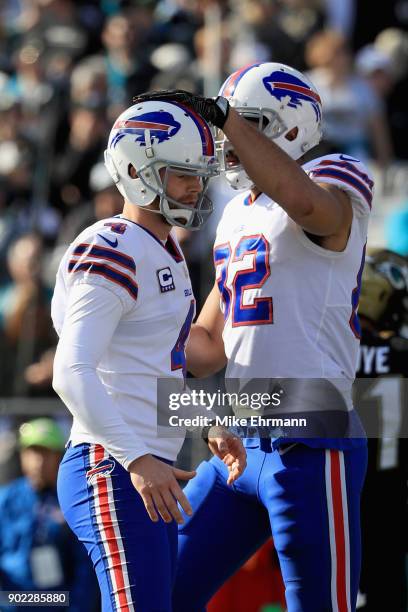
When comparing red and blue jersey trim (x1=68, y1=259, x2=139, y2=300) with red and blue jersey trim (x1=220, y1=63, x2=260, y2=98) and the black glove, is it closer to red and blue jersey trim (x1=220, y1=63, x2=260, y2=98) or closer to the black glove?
the black glove

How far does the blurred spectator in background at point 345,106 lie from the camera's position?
805 centimetres

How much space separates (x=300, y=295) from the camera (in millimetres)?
3602

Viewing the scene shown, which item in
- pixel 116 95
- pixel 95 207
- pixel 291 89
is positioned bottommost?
pixel 291 89

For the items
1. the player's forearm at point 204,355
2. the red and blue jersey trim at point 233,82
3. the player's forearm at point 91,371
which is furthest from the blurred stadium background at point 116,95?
the player's forearm at point 91,371

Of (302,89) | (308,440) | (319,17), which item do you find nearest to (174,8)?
(319,17)

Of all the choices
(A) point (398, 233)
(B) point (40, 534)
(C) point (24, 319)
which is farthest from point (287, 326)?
(C) point (24, 319)

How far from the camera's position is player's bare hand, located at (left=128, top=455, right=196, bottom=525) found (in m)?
3.06

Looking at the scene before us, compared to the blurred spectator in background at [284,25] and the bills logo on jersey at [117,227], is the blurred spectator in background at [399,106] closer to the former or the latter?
the blurred spectator in background at [284,25]

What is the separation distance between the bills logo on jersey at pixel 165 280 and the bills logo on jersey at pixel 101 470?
0.53m

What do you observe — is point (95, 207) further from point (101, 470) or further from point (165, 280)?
point (101, 470)

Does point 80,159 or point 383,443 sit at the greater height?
point 80,159

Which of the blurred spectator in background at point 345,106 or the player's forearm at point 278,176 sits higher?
the blurred spectator in background at point 345,106

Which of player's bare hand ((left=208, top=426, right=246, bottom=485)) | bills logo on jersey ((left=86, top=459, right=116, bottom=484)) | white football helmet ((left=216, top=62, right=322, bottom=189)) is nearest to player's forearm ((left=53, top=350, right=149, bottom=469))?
bills logo on jersey ((left=86, top=459, right=116, bottom=484))

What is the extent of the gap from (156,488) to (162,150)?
106 centimetres
